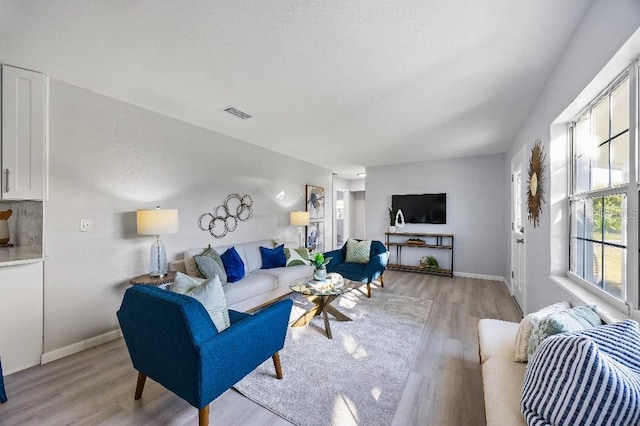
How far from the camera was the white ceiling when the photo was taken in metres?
1.49

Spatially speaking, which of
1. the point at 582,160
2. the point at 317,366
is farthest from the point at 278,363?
the point at 582,160

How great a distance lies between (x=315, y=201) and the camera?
19.2ft

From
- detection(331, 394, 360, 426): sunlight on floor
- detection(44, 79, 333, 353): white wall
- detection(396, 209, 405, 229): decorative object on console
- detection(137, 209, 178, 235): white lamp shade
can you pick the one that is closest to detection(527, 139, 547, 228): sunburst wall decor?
detection(331, 394, 360, 426): sunlight on floor

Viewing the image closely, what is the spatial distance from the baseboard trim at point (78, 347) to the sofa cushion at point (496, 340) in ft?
10.8

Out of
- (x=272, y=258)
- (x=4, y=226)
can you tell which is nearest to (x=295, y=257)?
(x=272, y=258)

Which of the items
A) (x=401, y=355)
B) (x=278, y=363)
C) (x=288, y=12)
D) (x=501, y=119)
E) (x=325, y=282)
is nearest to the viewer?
(x=288, y=12)

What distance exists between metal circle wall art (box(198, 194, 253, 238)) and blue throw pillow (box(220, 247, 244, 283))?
54 cm

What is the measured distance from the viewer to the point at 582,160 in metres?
1.97

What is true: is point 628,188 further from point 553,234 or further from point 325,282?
point 325,282

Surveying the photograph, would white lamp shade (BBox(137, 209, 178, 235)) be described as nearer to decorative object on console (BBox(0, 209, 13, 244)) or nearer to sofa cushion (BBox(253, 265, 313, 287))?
decorative object on console (BBox(0, 209, 13, 244))

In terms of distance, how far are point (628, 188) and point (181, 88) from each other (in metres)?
3.25

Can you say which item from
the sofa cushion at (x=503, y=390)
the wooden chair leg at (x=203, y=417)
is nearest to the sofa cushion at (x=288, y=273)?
the wooden chair leg at (x=203, y=417)

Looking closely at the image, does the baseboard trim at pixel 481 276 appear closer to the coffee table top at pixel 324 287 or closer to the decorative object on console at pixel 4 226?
the coffee table top at pixel 324 287

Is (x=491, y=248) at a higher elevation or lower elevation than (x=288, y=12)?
lower
